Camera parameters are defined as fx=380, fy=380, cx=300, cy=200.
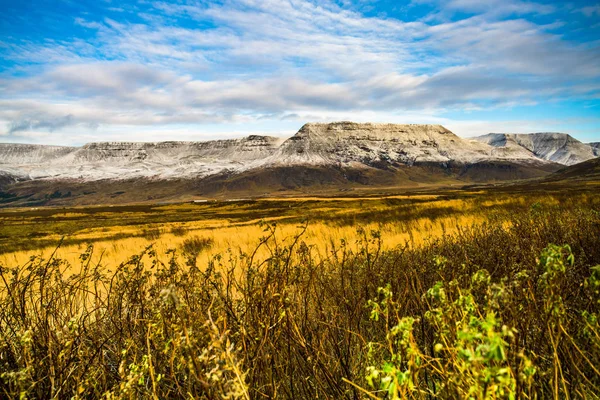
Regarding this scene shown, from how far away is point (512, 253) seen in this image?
280 inches

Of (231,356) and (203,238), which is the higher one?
(231,356)

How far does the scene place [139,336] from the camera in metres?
4.64

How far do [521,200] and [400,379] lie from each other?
28.6m

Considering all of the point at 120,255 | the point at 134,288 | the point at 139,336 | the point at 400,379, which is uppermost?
the point at 400,379

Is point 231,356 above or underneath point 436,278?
above

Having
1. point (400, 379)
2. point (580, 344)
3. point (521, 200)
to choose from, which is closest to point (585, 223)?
point (580, 344)

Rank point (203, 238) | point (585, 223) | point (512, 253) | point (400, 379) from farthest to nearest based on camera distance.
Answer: point (203, 238), point (585, 223), point (512, 253), point (400, 379)

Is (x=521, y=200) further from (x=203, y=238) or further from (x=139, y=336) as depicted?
(x=139, y=336)

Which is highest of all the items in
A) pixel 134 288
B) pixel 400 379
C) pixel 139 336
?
pixel 400 379

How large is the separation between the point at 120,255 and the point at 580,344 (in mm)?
17621

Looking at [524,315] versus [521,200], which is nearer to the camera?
[524,315]

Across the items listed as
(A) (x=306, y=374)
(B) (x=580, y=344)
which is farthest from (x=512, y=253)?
(A) (x=306, y=374)


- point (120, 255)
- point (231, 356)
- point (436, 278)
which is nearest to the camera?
point (231, 356)

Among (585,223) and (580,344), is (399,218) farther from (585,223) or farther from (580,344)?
(580,344)
